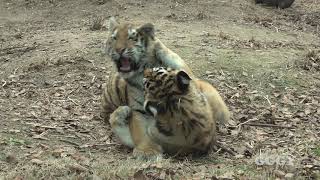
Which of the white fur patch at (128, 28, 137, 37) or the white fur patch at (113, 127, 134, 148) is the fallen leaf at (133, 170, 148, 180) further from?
the white fur patch at (128, 28, 137, 37)

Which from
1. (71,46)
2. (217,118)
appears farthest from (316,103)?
(71,46)

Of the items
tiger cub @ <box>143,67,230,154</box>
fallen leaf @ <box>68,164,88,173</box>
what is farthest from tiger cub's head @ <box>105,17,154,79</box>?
fallen leaf @ <box>68,164,88,173</box>

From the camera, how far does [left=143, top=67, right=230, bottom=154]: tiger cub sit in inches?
238

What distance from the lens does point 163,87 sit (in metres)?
6.05

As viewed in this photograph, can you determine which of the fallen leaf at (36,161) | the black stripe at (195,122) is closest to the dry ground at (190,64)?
the fallen leaf at (36,161)

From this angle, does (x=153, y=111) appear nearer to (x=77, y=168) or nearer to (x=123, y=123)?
(x=123, y=123)

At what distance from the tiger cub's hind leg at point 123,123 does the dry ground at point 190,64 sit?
15cm

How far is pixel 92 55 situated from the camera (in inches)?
407

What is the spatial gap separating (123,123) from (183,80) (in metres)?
1.02

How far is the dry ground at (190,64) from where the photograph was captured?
18.8 feet

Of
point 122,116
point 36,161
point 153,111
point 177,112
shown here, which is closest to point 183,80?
point 177,112

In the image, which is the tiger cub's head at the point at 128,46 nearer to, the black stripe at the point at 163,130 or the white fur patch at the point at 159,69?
the white fur patch at the point at 159,69

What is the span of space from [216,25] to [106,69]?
4485 mm

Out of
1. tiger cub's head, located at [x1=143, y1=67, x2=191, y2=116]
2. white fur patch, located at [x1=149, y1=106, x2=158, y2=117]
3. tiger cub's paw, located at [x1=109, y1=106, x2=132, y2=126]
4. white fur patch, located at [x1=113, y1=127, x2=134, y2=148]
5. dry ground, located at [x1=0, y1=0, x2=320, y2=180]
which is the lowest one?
dry ground, located at [x1=0, y1=0, x2=320, y2=180]
